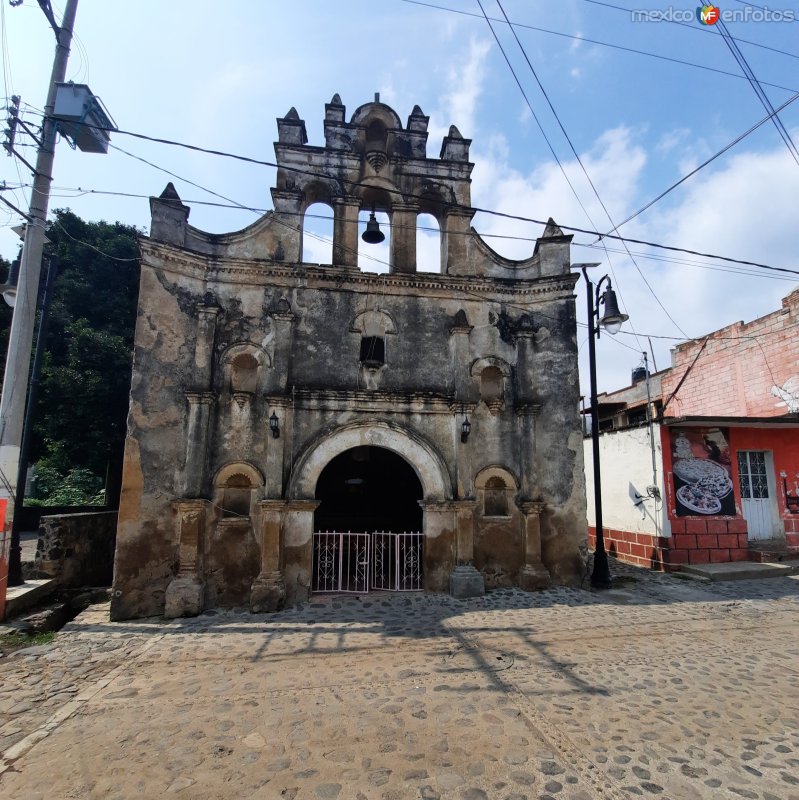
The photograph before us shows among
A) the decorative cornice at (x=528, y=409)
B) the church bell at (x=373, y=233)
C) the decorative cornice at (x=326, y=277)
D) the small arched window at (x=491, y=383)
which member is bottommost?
the decorative cornice at (x=528, y=409)

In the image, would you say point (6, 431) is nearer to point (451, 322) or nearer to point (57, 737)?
point (57, 737)

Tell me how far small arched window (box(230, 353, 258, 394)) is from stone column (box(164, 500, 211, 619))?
251 cm

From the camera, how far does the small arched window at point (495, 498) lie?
1045 centimetres

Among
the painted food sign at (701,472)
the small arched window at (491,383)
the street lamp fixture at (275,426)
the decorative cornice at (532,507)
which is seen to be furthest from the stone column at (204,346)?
the painted food sign at (701,472)

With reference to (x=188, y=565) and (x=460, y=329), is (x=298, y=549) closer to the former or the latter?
(x=188, y=565)

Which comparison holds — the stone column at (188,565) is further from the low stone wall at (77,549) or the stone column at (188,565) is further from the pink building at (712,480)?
the pink building at (712,480)

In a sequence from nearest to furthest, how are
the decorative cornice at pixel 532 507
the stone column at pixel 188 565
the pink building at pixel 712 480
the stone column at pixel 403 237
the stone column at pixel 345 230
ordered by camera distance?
the stone column at pixel 188 565 < the decorative cornice at pixel 532 507 < the stone column at pixel 345 230 < the stone column at pixel 403 237 < the pink building at pixel 712 480

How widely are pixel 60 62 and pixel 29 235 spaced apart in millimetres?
3303

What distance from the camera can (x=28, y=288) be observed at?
8.09 metres

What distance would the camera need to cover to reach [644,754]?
4242 millimetres

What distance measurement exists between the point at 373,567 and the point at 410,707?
504 cm

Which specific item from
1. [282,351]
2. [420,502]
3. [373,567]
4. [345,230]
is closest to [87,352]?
[282,351]

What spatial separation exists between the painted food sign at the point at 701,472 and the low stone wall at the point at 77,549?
587 inches

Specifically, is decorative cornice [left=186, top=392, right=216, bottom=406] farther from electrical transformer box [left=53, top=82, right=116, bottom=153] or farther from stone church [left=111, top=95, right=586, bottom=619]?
electrical transformer box [left=53, top=82, right=116, bottom=153]
